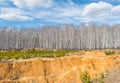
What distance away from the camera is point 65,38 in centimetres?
10656

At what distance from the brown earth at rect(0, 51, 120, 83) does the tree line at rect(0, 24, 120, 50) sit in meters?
55.6

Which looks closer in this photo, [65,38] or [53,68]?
[53,68]

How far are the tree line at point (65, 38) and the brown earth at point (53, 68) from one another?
55.6 metres

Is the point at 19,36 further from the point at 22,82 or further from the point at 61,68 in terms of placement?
the point at 22,82

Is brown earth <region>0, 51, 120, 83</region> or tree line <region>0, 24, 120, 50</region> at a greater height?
tree line <region>0, 24, 120, 50</region>

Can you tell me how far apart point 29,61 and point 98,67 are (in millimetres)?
11150

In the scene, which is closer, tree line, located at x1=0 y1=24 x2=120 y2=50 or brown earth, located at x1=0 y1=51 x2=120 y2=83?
brown earth, located at x1=0 y1=51 x2=120 y2=83

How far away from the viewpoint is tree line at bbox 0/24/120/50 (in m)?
100

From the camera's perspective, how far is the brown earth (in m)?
36.0

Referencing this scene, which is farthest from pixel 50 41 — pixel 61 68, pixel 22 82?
pixel 22 82

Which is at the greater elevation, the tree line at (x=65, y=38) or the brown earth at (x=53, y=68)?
the tree line at (x=65, y=38)

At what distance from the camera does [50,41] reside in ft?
363

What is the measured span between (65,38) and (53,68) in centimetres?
6525

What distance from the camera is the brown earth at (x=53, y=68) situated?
118 feet
